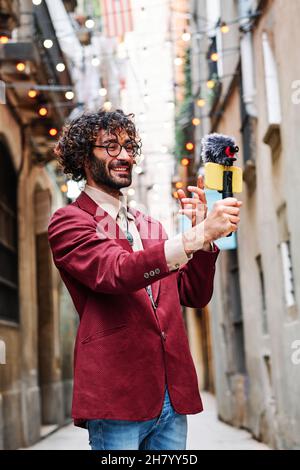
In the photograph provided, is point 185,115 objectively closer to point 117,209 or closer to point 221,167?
point 117,209

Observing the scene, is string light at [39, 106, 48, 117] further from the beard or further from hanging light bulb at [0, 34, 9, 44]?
the beard

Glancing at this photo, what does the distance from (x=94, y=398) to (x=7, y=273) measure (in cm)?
951

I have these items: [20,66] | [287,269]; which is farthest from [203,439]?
[20,66]

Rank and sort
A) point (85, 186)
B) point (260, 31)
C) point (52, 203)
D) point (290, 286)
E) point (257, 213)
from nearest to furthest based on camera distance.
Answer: point (85, 186) → point (290, 286) → point (260, 31) → point (257, 213) → point (52, 203)

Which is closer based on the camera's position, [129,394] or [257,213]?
[129,394]

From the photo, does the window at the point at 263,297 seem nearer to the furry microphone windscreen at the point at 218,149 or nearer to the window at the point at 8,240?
the window at the point at 8,240

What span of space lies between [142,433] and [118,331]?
0.37 m

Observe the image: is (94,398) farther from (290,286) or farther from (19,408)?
(19,408)

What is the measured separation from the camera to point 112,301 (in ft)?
9.20

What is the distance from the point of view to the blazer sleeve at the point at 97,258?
2617 mm

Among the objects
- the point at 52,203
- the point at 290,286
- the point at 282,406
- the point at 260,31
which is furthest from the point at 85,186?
the point at 52,203

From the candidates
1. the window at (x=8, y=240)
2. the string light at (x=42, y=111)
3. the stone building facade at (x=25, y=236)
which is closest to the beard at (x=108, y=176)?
the stone building facade at (x=25, y=236)

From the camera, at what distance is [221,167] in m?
2.75

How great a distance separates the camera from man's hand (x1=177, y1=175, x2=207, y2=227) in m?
2.92
